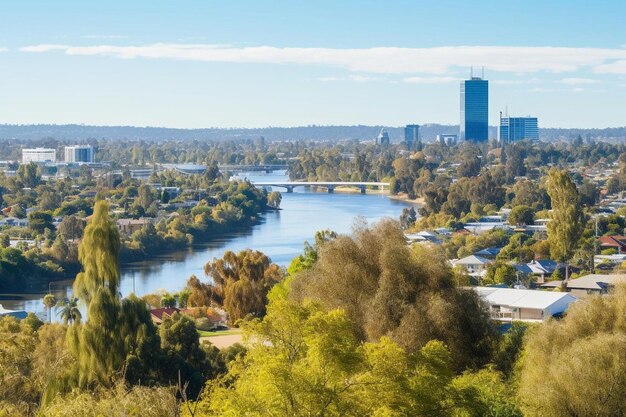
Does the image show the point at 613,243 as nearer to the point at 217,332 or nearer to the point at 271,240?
the point at 271,240

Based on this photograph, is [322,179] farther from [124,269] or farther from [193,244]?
[124,269]

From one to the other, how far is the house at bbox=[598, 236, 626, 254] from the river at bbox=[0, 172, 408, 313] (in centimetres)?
695

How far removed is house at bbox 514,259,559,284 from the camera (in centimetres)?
2826

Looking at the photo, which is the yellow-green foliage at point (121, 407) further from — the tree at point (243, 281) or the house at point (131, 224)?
the house at point (131, 224)

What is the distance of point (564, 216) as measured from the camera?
2898cm

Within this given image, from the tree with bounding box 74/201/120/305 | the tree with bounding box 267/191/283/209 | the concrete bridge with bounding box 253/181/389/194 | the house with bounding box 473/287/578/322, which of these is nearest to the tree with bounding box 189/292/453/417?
the tree with bounding box 74/201/120/305

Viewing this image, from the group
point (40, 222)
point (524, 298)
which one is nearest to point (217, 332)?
point (524, 298)

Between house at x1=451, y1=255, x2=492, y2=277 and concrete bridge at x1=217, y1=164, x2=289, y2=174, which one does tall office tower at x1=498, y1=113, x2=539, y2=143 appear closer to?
concrete bridge at x1=217, y1=164, x2=289, y2=174

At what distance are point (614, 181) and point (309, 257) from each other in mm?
43104

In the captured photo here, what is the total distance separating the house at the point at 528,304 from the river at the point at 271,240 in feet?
11.9

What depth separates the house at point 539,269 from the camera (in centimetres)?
2826

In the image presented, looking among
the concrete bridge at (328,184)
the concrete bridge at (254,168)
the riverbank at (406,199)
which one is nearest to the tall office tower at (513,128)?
the concrete bridge at (254,168)

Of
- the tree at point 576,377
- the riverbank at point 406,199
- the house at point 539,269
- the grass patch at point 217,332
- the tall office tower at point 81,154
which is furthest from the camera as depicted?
the tall office tower at point 81,154

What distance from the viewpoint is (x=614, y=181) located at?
6081 centimetres
